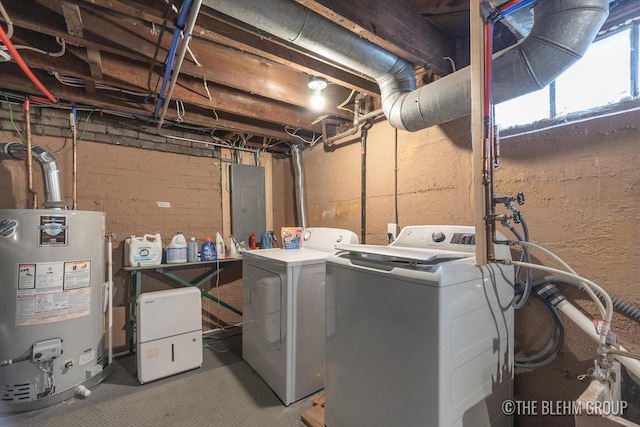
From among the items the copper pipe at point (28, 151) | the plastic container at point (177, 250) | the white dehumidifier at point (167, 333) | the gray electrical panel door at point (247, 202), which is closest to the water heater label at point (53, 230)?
the copper pipe at point (28, 151)

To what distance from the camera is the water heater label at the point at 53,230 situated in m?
1.83

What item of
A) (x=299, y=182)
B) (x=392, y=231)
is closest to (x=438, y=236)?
(x=392, y=231)

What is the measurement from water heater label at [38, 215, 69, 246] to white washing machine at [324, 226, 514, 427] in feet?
6.37

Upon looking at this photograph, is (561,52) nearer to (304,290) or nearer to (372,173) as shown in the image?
(372,173)

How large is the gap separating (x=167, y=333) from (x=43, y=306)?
819 millimetres

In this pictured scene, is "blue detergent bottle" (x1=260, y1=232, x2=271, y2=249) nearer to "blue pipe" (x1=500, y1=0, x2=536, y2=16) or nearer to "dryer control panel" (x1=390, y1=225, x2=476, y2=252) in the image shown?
"dryer control panel" (x1=390, y1=225, x2=476, y2=252)

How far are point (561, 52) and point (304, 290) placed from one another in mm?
1827

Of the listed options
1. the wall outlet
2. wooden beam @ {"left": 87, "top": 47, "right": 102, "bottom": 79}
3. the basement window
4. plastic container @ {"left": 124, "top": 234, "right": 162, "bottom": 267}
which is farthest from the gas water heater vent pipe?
the basement window

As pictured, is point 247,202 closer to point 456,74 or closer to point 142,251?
point 142,251

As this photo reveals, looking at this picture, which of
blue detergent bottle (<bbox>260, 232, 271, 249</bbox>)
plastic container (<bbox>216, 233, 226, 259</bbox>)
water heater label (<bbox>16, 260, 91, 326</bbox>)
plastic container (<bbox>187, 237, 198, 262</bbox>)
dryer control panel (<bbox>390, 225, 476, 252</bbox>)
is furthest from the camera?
blue detergent bottle (<bbox>260, 232, 271, 249</bbox>)

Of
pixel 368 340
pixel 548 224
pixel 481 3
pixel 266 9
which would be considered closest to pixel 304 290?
pixel 368 340

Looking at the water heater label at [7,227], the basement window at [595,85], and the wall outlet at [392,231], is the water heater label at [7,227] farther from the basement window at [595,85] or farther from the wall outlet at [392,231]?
the basement window at [595,85]

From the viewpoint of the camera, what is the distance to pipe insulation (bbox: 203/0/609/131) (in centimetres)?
109

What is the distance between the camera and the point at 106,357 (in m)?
2.38
